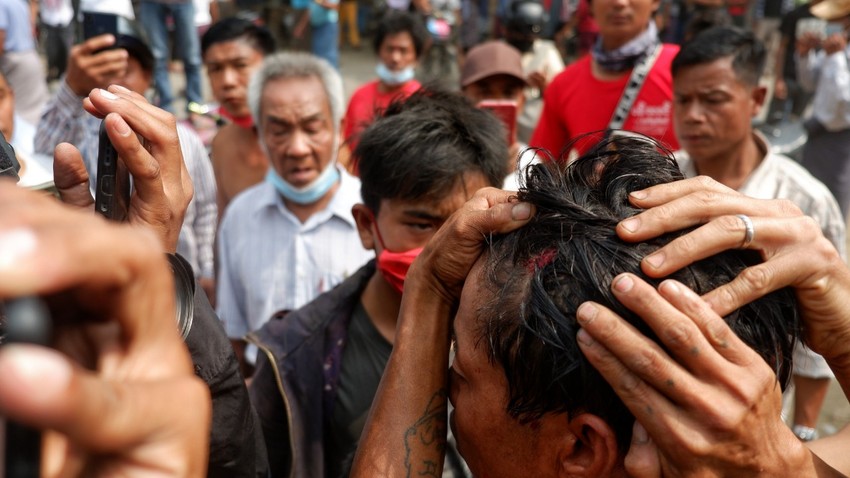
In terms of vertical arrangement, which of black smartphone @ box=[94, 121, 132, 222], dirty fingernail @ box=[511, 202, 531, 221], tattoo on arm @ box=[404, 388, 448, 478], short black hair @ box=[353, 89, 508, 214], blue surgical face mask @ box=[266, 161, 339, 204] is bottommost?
blue surgical face mask @ box=[266, 161, 339, 204]

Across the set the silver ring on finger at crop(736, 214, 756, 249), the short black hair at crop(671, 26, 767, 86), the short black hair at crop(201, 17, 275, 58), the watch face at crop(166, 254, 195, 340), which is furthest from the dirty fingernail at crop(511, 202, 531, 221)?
the short black hair at crop(201, 17, 275, 58)

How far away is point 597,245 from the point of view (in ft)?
4.45

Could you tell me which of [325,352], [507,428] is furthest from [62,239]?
[325,352]

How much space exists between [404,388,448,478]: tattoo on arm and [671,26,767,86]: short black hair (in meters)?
2.43

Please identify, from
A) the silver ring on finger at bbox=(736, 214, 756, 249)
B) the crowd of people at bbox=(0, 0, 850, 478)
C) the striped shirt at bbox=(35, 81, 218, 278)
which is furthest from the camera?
the striped shirt at bbox=(35, 81, 218, 278)

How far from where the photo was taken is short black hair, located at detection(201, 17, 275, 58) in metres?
5.03

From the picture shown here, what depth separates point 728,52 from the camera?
137 inches

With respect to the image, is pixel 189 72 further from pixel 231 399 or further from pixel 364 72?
pixel 231 399

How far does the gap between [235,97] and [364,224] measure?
2.47 metres

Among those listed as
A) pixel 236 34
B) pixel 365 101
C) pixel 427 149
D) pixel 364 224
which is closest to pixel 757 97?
pixel 427 149

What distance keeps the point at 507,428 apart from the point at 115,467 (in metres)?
0.91

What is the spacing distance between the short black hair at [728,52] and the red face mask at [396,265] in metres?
1.83

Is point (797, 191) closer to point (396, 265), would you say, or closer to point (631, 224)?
point (396, 265)

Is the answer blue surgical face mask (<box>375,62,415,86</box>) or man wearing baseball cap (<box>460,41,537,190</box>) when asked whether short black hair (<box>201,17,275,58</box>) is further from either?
man wearing baseball cap (<box>460,41,537,190</box>)
